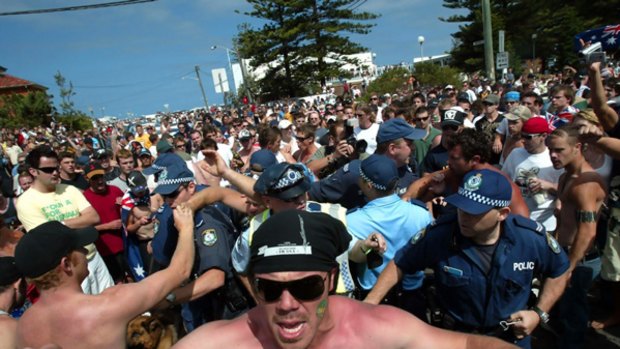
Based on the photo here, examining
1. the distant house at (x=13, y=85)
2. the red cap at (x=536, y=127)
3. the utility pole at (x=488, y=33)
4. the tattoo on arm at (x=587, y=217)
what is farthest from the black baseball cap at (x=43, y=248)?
the distant house at (x=13, y=85)

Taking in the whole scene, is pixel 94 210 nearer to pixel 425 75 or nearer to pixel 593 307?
pixel 593 307

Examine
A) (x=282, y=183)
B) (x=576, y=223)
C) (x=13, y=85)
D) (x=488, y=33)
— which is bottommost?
(x=576, y=223)

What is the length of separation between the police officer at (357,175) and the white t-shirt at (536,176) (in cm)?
104

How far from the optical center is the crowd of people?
152 centimetres

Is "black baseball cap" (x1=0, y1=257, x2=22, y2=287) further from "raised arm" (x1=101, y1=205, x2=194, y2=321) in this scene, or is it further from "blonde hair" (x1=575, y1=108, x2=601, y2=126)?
"blonde hair" (x1=575, y1=108, x2=601, y2=126)

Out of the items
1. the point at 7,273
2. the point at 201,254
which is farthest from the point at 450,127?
the point at 7,273

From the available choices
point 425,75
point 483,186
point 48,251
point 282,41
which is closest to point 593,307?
point 483,186

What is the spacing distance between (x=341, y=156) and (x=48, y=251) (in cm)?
340

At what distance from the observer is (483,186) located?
2180mm

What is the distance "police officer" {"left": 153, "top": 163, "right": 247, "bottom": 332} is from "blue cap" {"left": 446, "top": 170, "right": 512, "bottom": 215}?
62.8 inches

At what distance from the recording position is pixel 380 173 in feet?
9.43

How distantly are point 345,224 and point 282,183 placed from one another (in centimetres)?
53

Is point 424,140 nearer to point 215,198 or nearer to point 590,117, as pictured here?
point 590,117

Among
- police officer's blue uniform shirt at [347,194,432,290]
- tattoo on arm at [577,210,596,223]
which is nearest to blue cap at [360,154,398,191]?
police officer's blue uniform shirt at [347,194,432,290]
